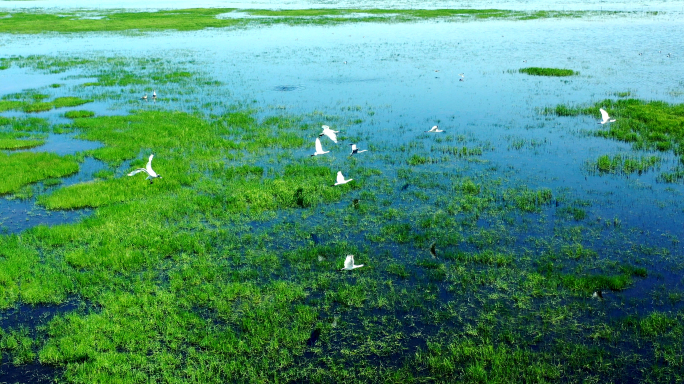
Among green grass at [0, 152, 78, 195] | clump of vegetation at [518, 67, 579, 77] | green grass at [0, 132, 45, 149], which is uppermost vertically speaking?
clump of vegetation at [518, 67, 579, 77]

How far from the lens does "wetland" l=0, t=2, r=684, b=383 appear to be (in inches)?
342

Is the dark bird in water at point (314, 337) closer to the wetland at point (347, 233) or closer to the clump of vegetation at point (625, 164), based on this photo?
the wetland at point (347, 233)

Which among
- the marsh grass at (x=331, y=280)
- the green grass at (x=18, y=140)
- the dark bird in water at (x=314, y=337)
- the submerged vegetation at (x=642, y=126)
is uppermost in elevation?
the submerged vegetation at (x=642, y=126)

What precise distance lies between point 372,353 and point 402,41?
4346cm

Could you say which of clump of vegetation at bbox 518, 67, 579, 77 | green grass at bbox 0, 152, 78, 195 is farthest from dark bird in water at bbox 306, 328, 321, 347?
clump of vegetation at bbox 518, 67, 579, 77

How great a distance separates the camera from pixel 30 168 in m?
17.5

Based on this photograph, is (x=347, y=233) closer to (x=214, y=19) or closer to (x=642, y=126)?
(x=642, y=126)

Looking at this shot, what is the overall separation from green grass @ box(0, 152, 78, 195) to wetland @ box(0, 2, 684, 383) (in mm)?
87

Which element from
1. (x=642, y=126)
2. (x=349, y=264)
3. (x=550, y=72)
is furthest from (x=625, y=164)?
(x=550, y=72)

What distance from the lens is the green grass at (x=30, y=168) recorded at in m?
16.4

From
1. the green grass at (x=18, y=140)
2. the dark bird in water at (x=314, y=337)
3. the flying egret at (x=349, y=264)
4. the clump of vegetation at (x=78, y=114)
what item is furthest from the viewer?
the clump of vegetation at (x=78, y=114)

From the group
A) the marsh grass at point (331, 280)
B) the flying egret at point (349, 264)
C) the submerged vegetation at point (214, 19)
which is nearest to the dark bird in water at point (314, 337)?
the marsh grass at point (331, 280)

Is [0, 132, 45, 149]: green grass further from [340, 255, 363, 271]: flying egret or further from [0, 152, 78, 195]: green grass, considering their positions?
[340, 255, 363, 271]: flying egret

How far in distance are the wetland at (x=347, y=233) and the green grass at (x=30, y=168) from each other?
87 mm
